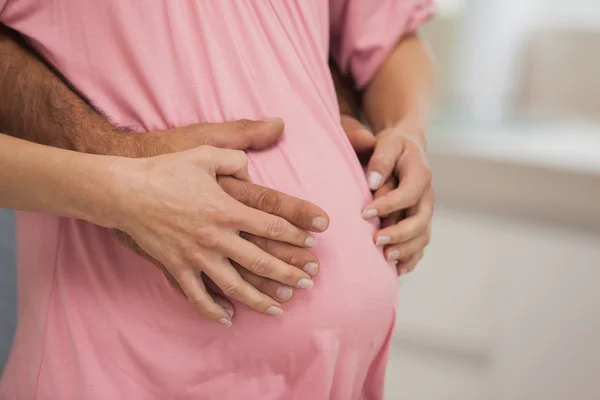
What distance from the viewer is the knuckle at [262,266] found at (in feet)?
1.99

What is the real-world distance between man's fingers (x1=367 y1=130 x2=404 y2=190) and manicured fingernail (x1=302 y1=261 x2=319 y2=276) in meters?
0.16

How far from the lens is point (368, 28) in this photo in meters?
0.91

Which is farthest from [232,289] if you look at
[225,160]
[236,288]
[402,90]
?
[402,90]

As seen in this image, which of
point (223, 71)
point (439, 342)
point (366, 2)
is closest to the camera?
point (223, 71)

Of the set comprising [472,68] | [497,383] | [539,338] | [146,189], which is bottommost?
[497,383]

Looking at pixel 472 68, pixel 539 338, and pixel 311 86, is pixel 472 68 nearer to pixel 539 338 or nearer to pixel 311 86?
pixel 539 338

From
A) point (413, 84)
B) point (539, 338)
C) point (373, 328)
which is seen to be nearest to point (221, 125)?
point (373, 328)

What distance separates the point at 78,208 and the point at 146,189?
7cm

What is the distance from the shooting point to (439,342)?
5.51 feet

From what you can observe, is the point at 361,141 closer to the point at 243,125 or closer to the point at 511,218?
the point at 243,125

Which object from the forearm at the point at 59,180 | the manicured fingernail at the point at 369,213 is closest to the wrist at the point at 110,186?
the forearm at the point at 59,180

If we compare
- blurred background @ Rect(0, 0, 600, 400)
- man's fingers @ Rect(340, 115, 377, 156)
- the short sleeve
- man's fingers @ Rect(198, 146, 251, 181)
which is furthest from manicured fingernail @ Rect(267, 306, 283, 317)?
blurred background @ Rect(0, 0, 600, 400)

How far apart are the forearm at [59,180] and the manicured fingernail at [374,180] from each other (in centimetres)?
29

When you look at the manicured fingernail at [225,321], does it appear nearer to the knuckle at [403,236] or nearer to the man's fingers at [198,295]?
the man's fingers at [198,295]
